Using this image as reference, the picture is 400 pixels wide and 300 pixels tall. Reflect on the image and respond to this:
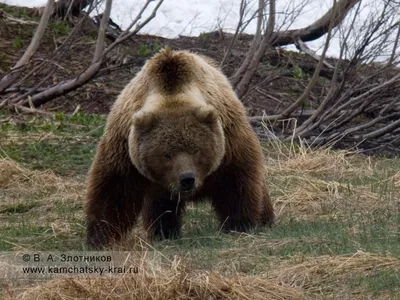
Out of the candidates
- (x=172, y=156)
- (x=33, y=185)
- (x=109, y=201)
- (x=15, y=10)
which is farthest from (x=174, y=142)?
(x=15, y=10)

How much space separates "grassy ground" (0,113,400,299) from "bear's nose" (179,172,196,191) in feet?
1.36

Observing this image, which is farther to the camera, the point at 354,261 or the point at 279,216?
the point at 279,216

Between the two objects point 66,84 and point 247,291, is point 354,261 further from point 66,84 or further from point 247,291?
point 66,84

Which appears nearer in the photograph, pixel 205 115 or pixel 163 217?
pixel 205 115

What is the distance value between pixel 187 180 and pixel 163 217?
3.68ft

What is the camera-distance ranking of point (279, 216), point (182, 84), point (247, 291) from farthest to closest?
1. point (279, 216)
2. point (182, 84)
3. point (247, 291)

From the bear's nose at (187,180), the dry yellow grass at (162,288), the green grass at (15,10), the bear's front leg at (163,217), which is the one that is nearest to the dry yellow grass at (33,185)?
the bear's front leg at (163,217)

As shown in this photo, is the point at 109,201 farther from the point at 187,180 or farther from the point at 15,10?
the point at 15,10

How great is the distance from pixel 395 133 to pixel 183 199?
6192mm

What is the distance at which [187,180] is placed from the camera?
661 centimetres

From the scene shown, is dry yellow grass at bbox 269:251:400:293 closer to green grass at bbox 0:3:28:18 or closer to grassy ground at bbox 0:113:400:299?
grassy ground at bbox 0:113:400:299

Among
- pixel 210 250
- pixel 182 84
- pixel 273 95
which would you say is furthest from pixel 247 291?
pixel 273 95

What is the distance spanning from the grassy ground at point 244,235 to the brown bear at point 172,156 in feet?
0.77

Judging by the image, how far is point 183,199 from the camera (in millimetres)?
7348
